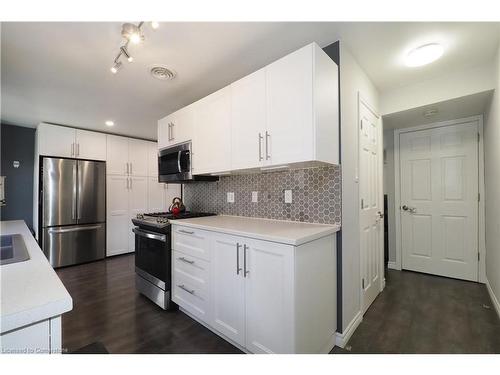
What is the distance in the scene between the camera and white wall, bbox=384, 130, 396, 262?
10.5 feet

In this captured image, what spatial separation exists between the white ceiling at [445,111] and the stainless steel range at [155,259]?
2.71 m

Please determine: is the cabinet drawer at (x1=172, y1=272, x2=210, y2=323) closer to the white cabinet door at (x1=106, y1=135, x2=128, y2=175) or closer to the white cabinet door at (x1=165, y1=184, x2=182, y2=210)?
the white cabinet door at (x1=106, y1=135, x2=128, y2=175)

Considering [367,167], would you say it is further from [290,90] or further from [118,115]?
[118,115]

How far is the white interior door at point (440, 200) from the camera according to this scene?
2.66 metres

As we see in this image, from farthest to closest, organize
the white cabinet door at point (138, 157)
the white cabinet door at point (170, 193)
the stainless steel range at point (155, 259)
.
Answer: the white cabinet door at point (170, 193) < the white cabinet door at point (138, 157) < the stainless steel range at point (155, 259)

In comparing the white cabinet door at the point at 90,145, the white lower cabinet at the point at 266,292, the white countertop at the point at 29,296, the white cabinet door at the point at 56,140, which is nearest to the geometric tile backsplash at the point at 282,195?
the white lower cabinet at the point at 266,292

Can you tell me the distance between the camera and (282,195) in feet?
6.73

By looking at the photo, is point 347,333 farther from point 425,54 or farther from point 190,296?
point 425,54

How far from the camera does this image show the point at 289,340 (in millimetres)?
1243

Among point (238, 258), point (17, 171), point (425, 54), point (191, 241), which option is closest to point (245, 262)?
point (238, 258)

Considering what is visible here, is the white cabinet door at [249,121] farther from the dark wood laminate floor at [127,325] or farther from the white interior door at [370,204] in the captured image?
the dark wood laminate floor at [127,325]

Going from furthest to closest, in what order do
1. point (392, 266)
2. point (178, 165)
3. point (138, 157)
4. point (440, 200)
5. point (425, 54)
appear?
point (138, 157)
point (392, 266)
point (440, 200)
point (178, 165)
point (425, 54)

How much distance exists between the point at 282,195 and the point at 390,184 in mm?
2114
